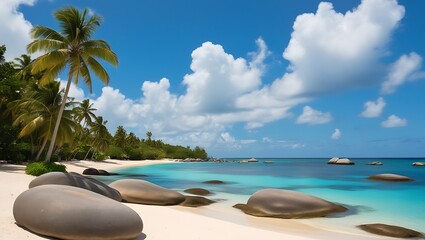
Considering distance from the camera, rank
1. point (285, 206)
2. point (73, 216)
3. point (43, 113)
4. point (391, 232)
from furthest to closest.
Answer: point (43, 113), point (285, 206), point (391, 232), point (73, 216)

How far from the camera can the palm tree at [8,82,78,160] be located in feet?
89.8

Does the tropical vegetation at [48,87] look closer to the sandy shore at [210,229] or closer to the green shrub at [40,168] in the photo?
the green shrub at [40,168]

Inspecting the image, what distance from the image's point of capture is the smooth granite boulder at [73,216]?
5840 mm

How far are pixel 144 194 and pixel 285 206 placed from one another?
19.9 feet

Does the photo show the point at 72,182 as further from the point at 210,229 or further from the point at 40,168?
the point at 40,168

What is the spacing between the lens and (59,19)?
74.3 feet

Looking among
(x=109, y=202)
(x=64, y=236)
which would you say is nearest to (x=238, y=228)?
(x=109, y=202)

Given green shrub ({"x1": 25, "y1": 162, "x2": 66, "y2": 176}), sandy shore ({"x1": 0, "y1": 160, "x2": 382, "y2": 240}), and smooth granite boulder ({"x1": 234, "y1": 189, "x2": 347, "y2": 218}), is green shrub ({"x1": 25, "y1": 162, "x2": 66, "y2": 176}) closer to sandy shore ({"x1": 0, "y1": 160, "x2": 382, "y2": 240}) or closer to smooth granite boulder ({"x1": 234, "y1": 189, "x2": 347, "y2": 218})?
sandy shore ({"x1": 0, "y1": 160, "x2": 382, "y2": 240})

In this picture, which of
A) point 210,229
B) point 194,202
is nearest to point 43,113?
point 194,202

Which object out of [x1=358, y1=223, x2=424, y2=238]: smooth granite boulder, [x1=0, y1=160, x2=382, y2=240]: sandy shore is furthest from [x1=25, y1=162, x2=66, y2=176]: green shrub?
[x1=358, y1=223, x2=424, y2=238]: smooth granite boulder

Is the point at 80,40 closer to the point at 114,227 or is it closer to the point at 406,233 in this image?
the point at 114,227

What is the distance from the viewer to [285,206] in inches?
493

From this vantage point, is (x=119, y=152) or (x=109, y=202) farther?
(x=119, y=152)

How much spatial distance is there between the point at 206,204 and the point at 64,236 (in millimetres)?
9589
